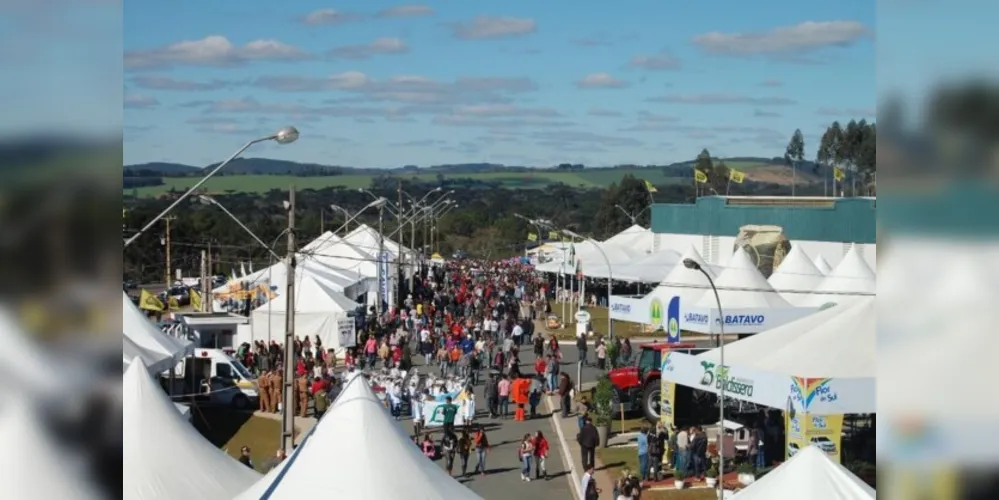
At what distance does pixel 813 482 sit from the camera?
487 inches

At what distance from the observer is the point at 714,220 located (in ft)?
254

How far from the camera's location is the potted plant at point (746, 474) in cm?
2060

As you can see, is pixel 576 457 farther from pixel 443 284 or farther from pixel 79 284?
pixel 443 284

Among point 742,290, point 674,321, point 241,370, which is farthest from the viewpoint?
point 742,290

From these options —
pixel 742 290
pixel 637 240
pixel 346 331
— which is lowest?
pixel 346 331

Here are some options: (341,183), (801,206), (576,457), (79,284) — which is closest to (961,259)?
(79,284)

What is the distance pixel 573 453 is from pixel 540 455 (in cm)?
299

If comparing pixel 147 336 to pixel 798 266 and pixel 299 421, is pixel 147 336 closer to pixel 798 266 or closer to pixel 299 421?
pixel 299 421

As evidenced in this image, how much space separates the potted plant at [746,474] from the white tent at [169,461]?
8.63 metres

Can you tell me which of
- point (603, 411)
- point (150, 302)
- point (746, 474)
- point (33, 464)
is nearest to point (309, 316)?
point (150, 302)

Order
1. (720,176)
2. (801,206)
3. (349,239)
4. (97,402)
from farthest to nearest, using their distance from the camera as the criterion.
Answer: (720,176) < (801,206) < (349,239) < (97,402)

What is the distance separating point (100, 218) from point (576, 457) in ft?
77.1

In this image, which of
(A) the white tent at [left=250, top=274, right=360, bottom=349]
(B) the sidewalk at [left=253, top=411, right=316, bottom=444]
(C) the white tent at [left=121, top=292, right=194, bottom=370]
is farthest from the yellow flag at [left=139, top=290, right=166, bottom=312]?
(C) the white tent at [left=121, top=292, right=194, bottom=370]

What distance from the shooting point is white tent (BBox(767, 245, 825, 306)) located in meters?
42.9
